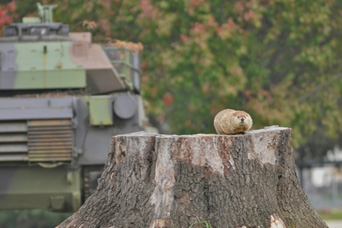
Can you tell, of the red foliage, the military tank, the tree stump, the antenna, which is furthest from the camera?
the red foliage

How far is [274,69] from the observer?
18234mm

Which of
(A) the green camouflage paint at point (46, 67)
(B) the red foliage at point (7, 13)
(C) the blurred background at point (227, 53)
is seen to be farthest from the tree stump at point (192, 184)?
(B) the red foliage at point (7, 13)

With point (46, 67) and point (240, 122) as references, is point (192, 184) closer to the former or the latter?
point (240, 122)

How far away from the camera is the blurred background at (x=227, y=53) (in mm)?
15867

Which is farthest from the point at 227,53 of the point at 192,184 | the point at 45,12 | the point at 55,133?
the point at 192,184

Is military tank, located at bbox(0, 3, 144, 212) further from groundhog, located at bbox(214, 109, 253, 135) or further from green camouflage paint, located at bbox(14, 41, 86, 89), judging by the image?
groundhog, located at bbox(214, 109, 253, 135)

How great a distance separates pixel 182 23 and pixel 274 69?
292 centimetres

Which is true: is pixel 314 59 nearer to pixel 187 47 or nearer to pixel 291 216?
pixel 187 47

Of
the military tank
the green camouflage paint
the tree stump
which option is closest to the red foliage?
the green camouflage paint

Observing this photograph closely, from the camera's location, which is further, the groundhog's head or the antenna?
the antenna

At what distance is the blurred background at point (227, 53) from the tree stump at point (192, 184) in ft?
29.1

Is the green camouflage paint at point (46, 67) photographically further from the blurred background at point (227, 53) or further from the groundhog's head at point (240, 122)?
the groundhog's head at point (240, 122)

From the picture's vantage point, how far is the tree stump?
17.1 ft

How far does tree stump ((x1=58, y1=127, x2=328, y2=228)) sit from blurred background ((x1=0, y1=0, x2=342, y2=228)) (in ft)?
29.1
